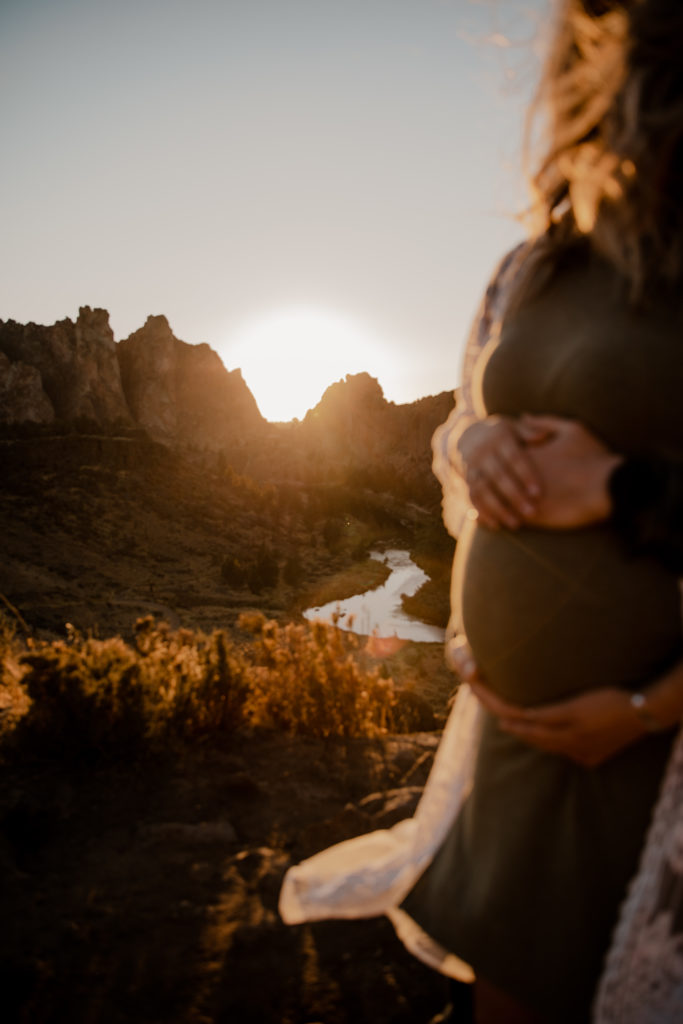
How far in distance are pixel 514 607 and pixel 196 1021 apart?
53.5 inches

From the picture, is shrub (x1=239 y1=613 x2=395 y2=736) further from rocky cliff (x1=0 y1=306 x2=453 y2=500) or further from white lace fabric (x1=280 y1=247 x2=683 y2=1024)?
rocky cliff (x1=0 y1=306 x2=453 y2=500)

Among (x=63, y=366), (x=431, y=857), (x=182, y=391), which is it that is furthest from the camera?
(x=182, y=391)

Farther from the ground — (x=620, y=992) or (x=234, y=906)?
(x=620, y=992)

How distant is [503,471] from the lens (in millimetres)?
1063

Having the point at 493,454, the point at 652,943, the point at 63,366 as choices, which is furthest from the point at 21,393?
the point at 652,943

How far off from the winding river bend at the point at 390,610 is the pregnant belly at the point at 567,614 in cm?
782

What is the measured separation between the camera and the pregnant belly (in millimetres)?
921

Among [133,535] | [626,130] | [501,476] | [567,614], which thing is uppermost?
[626,130]

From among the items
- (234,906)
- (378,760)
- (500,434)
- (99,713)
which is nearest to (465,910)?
(500,434)

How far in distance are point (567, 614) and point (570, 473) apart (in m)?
0.24

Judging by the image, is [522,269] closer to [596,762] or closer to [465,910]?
[596,762]

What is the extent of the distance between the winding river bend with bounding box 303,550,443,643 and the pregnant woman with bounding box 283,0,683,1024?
7831mm

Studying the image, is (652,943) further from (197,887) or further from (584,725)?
(197,887)

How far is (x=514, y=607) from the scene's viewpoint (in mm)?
1056
